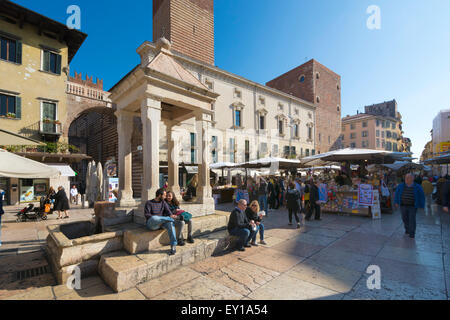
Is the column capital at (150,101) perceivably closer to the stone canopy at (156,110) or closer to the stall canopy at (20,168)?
the stone canopy at (156,110)

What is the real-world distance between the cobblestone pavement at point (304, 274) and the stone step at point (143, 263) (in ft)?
0.37

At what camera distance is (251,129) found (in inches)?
1074

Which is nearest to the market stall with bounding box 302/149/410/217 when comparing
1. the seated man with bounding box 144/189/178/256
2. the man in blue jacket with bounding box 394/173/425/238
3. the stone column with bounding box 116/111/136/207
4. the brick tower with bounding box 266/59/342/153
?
the man in blue jacket with bounding box 394/173/425/238

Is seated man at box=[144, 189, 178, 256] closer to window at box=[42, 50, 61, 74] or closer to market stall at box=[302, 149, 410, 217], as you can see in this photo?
market stall at box=[302, 149, 410, 217]

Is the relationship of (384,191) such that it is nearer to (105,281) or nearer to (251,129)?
(105,281)

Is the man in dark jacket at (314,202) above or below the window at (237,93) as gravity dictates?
below

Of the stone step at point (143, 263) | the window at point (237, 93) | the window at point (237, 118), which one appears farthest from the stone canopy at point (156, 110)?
the window at point (237, 93)

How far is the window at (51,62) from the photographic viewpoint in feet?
51.2

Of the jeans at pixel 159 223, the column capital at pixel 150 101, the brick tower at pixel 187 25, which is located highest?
the brick tower at pixel 187 25

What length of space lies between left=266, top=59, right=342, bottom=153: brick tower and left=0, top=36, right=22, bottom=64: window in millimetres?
36626

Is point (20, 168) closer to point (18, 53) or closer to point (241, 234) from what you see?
point (241, 234)

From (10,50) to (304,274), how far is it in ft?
70.8

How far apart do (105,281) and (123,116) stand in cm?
450

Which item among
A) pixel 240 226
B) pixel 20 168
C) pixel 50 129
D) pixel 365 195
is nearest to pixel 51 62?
pixel 50 129
